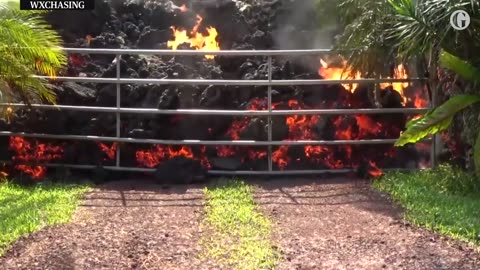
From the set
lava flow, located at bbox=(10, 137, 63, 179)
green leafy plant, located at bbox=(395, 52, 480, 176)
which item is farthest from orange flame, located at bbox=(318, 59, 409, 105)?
lava flow, located at bbox=(10, 137, 63, 179)

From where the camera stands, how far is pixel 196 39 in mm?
12188

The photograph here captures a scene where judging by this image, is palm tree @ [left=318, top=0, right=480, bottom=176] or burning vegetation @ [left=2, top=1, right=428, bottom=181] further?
A: burning vegetation @ [left=2, top=1, right=428, bottom=181]

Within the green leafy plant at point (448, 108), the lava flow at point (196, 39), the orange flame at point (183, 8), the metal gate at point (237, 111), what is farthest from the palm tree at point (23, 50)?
the orange flame at point (183, 8)

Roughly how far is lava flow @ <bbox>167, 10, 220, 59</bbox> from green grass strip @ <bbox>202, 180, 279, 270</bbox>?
12.8ft

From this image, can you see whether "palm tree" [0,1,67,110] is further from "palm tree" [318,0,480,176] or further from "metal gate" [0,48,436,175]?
"palm tree" [318,0,480,176]

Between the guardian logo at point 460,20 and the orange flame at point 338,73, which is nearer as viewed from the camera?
the guardian logo at point 460,20

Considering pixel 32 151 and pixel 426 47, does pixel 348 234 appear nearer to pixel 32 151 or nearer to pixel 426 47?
pixel 426 47

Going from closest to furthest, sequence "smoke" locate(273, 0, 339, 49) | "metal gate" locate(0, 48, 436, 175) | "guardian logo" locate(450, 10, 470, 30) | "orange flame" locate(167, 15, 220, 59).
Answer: "guardian logo" locate(450, 10, 470, 30) < "metal gate" locate(0, 48, 436, 175) < "smoke" locate(273, 0, 339, 49) < "orange flame" locate(167, 15, 220, 59)

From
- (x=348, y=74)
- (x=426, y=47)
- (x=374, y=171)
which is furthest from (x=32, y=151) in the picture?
(x=426, y=47)

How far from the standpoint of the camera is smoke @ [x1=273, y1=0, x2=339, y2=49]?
1063 centimetres

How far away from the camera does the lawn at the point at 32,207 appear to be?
6.54 meters

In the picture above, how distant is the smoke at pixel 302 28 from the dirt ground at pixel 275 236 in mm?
2933

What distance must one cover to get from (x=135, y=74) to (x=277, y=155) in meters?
2.27

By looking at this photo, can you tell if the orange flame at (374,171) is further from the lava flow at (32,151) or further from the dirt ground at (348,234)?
the lava flow at (32,151)
